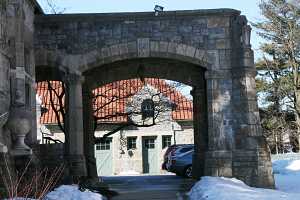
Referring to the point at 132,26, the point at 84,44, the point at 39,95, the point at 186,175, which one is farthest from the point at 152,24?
the point at 39,95

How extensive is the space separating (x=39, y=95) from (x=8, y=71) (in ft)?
69.4

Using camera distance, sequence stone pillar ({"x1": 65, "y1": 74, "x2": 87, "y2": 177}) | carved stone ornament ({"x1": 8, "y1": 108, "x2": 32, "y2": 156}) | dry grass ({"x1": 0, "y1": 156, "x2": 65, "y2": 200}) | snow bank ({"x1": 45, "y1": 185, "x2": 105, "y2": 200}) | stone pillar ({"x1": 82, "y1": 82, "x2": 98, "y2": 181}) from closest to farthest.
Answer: dry grass ({"x1": 0, "y1": 156, "x2": 65, "y2": 200}) → snow bank ({"x1": 45, "y1": 185, "x2": 105, "y2": 200}) → carved stone ornament ({"x1": 8, "y1": 108, "x2": 32, "y2": 156}) → stone pillar ({"x1": 65, "y1": 74, "x2": 87, "y2": 177}) → stone pillar ({"x1": 82, "y1": 82, "x2": 98, "y2": 181})

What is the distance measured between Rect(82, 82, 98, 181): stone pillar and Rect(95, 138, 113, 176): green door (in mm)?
15173

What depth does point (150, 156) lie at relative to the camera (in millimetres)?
35438

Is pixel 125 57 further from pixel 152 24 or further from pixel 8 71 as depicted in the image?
pixel 8 71

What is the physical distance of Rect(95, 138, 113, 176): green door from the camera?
3503 cm

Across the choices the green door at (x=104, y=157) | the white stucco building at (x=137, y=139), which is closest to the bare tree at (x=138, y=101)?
the white stucco building at (x=137, y=139)

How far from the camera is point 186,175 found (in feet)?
76.2

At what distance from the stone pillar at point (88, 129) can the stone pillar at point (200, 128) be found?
3.53 meters

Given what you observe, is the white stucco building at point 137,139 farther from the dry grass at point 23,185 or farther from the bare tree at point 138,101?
the dry grass at point 23,185

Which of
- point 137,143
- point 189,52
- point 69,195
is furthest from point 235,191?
point 137,143

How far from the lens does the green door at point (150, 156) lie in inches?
1385

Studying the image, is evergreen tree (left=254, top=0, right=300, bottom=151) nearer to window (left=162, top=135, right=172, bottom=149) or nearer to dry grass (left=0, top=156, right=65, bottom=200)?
window (left=162, top=135, right=172, bottom=149)

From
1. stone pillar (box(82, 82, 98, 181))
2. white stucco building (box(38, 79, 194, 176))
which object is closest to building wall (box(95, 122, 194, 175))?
white stucco building (box(38, 79, 194, 176))
